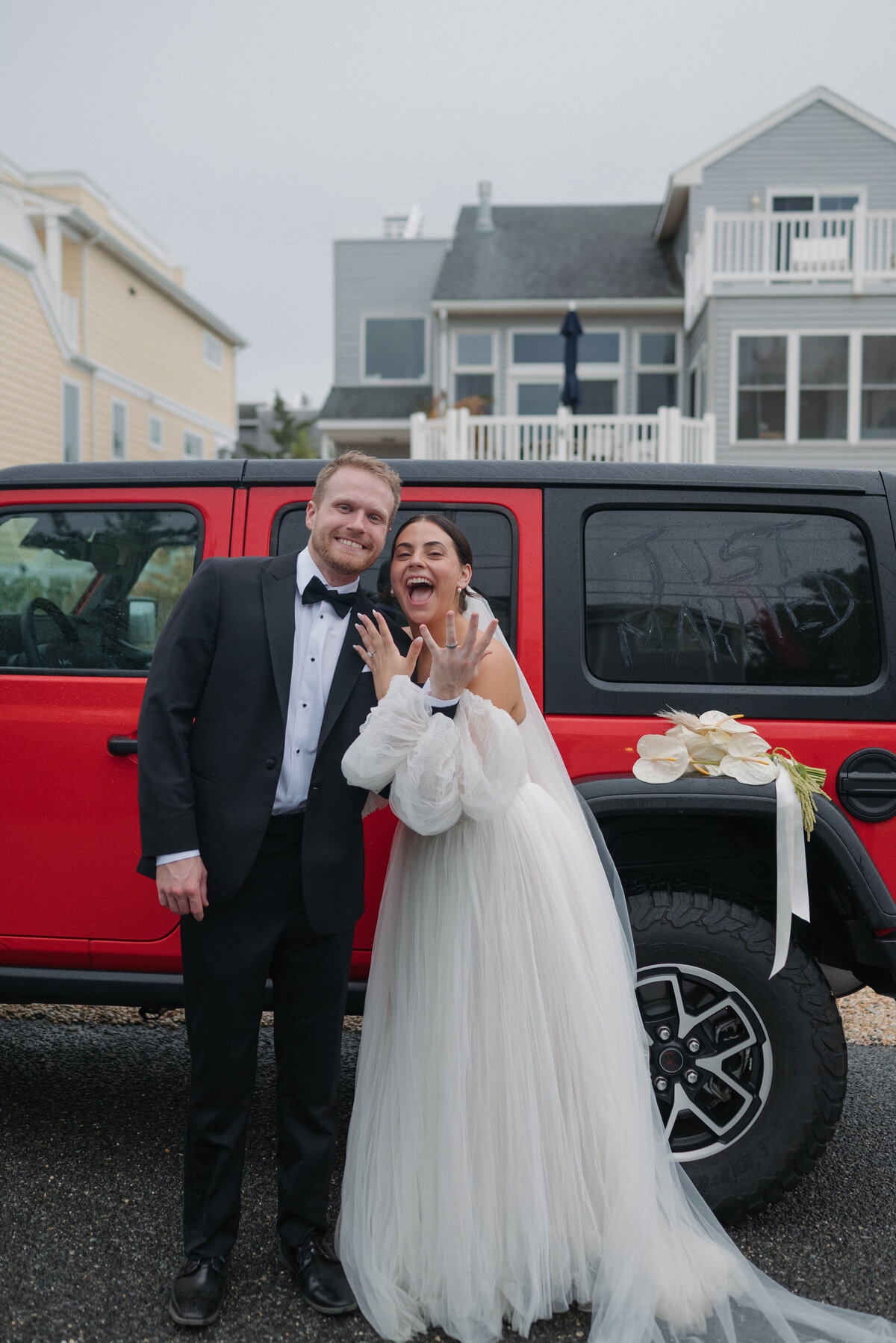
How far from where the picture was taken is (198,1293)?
2.37 metres

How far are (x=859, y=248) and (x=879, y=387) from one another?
2.16 metres

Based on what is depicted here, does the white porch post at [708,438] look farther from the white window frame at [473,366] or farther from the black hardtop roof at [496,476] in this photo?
the black hardtop roof at [496,476]

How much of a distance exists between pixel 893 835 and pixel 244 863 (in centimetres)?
167

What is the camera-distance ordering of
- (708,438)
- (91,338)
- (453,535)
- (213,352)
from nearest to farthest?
(453,535)
(708,438)
(91,338)
(213,352)

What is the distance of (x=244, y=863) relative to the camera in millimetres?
2393

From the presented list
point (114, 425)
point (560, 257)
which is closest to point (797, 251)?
point (560, 257)

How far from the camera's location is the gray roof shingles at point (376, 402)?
67.2 ft

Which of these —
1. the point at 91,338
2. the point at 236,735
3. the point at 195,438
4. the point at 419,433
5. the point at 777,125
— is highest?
the point at 777,125

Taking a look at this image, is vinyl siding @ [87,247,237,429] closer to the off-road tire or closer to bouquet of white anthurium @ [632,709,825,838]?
bouquet of white anthurium @ [632,709,825,838]

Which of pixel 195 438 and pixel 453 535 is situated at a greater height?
pixel 195 438

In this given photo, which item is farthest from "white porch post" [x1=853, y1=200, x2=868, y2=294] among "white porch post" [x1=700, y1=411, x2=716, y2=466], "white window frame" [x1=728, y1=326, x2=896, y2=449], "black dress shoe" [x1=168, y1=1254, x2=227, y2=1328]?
"black dress shoe" [x1=168, y1=1254, x2=227, y2=1328]

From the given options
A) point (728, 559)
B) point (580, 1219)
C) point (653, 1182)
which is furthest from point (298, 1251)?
point (728, 559)

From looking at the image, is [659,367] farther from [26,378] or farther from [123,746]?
→ [123,746]

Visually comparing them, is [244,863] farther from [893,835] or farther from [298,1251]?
[893,835]
